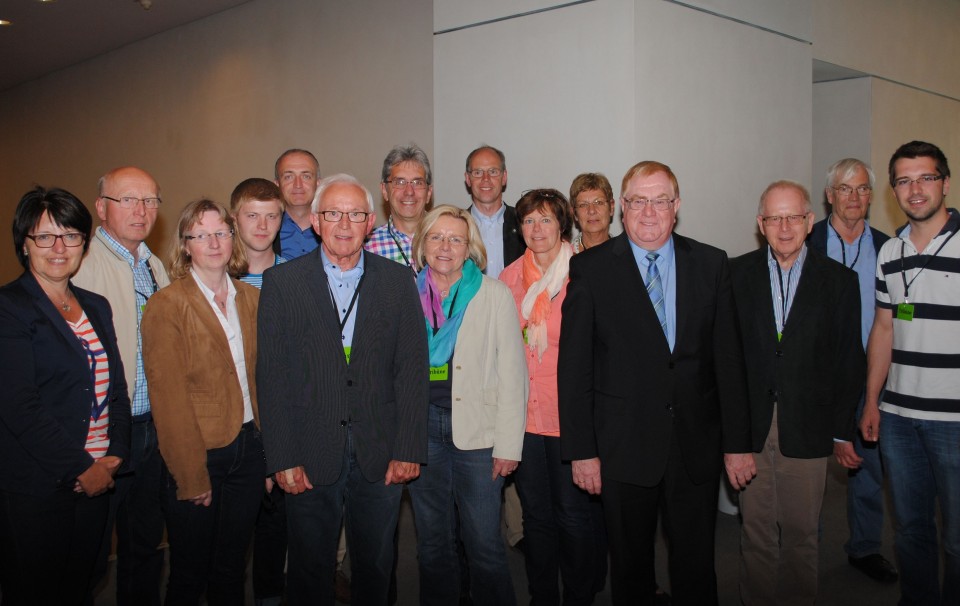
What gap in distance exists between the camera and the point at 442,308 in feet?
10.2

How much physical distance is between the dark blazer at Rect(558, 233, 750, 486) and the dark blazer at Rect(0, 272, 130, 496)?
180 centimetres

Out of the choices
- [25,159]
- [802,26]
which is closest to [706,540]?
[802,26]

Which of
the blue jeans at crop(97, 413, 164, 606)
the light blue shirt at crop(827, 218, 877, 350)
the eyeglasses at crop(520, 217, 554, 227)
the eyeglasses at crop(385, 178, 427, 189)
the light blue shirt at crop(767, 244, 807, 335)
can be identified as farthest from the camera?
the light blue shirt at crop(827, 218, 877, 350)

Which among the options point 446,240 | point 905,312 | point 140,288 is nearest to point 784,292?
point 905,312

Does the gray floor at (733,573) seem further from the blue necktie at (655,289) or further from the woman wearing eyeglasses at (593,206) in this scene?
the woman wearing eyeglasses at (593,206)

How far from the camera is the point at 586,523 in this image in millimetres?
3309

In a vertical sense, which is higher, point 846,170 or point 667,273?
point 846,170

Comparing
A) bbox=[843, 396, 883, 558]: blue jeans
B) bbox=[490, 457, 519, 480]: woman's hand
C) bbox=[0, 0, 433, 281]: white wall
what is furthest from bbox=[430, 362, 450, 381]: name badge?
bbox=[0, 0, 433, 281]: white wall

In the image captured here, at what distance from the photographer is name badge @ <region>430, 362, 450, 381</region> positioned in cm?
305

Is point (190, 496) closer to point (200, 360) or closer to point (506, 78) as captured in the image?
point (200, 360)

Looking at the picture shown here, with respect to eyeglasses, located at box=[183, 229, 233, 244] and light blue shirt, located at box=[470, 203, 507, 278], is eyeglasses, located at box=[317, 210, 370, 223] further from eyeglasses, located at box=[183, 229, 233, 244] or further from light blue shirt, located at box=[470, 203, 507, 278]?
light blue shirt, located at box=[470, 203, 507, 278]

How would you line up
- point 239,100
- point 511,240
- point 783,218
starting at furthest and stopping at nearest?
point 239,100, point 511,240, point 783,218

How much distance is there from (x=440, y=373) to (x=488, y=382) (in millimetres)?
204

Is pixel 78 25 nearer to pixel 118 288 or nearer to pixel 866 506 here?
pixel 118 288
